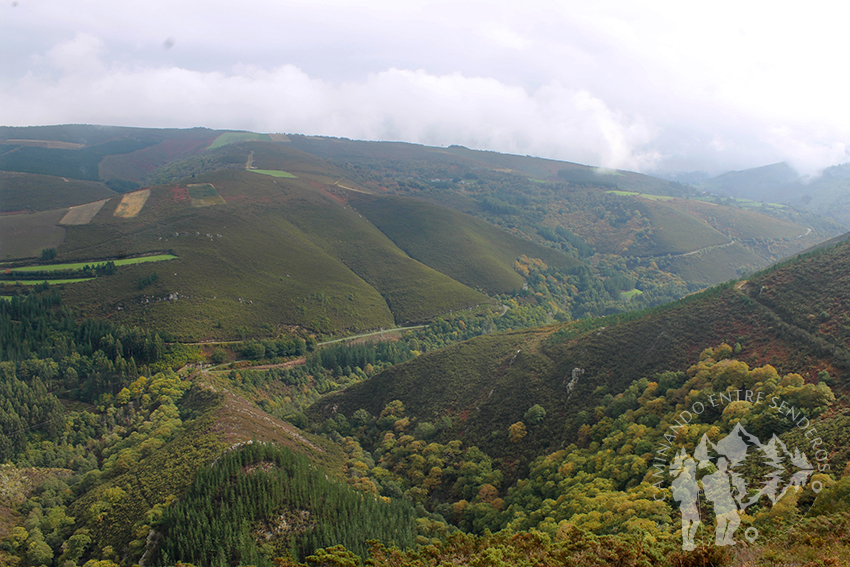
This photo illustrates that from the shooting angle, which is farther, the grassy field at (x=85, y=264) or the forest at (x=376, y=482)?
the grassy field at (x=85, y=264)

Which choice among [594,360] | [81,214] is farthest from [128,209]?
[594,360]

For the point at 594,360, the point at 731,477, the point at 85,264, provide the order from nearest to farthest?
1. the point at 731,477
2. the point at 594,360
3. the point at 85,264

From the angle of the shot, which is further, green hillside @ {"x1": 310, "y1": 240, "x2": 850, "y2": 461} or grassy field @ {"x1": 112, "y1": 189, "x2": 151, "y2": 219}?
grassy field @ {"x1": 112, "y1": 189, "x2": 151, "y2": 219}

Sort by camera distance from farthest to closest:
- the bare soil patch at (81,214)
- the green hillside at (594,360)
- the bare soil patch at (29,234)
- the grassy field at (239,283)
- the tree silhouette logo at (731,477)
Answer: the bare soil patch at (81,214) < the bare soil patch at (29,234) < the grassy field at (239,283) < the green hillside at (594,360) < the tree silhouette logo at (731,477)

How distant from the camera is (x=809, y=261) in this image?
83.9m

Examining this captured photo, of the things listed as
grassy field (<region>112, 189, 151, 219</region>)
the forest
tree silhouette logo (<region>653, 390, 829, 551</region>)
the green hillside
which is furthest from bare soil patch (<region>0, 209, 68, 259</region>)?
tree silhouette logo (<region>653, 390, 829, 551</region>)

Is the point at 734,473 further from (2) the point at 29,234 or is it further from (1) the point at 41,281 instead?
(2) the point at 29,234

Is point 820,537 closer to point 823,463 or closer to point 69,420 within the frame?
point 823,463

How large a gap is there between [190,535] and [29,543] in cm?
2104

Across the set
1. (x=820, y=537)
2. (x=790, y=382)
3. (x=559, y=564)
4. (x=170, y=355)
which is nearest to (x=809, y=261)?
(x=790, y=382)

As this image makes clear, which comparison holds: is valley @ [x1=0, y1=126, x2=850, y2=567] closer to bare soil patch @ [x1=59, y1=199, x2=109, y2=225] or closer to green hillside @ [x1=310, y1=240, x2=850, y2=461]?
green hillside @ [x1=310, y1=240, x2=850, y2=461]

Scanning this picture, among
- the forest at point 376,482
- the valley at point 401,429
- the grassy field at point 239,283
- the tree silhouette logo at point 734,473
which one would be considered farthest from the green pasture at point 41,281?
the tree silhouette logo at point 734,473

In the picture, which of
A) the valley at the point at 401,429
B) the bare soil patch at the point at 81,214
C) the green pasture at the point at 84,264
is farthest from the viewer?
the bare soil patch at the point at 81,214

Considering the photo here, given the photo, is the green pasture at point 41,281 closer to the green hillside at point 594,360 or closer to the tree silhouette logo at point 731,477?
the green hillside at point 594,360
